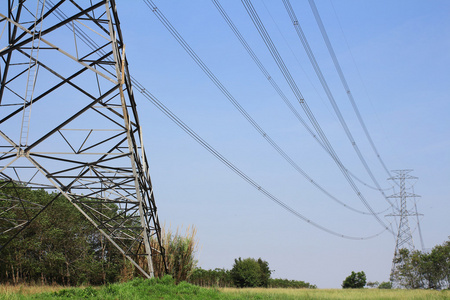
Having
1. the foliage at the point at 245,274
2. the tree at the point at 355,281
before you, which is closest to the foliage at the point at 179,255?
the foliage at the point at 245,274

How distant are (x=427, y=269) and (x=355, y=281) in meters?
7.28

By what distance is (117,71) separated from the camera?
14555mm

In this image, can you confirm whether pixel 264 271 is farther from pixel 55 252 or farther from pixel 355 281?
pixel 55 252

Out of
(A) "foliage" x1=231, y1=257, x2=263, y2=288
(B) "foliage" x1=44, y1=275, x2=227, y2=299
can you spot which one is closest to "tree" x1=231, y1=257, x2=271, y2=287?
(A) "foliage" x1=231, y1=257, x2=263, y2=288

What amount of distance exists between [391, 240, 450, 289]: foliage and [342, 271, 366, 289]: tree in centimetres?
452

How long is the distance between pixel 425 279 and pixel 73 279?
118 ft

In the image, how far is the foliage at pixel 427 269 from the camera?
155ft

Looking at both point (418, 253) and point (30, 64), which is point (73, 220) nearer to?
point (30, 64)

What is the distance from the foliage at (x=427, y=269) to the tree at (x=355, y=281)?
452 cm

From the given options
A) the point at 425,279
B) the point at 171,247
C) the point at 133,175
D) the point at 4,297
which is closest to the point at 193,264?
the point at 171,247

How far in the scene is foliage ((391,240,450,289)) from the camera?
4731 centimetres

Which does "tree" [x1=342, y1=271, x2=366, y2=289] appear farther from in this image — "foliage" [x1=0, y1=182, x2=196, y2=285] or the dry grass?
"foliage" [x1=0, y1=182, x2=196, y2=285]

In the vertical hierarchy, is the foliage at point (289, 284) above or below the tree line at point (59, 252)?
below

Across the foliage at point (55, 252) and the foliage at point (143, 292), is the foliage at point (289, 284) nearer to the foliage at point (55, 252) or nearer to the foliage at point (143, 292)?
the foliage at point (55, 252)
